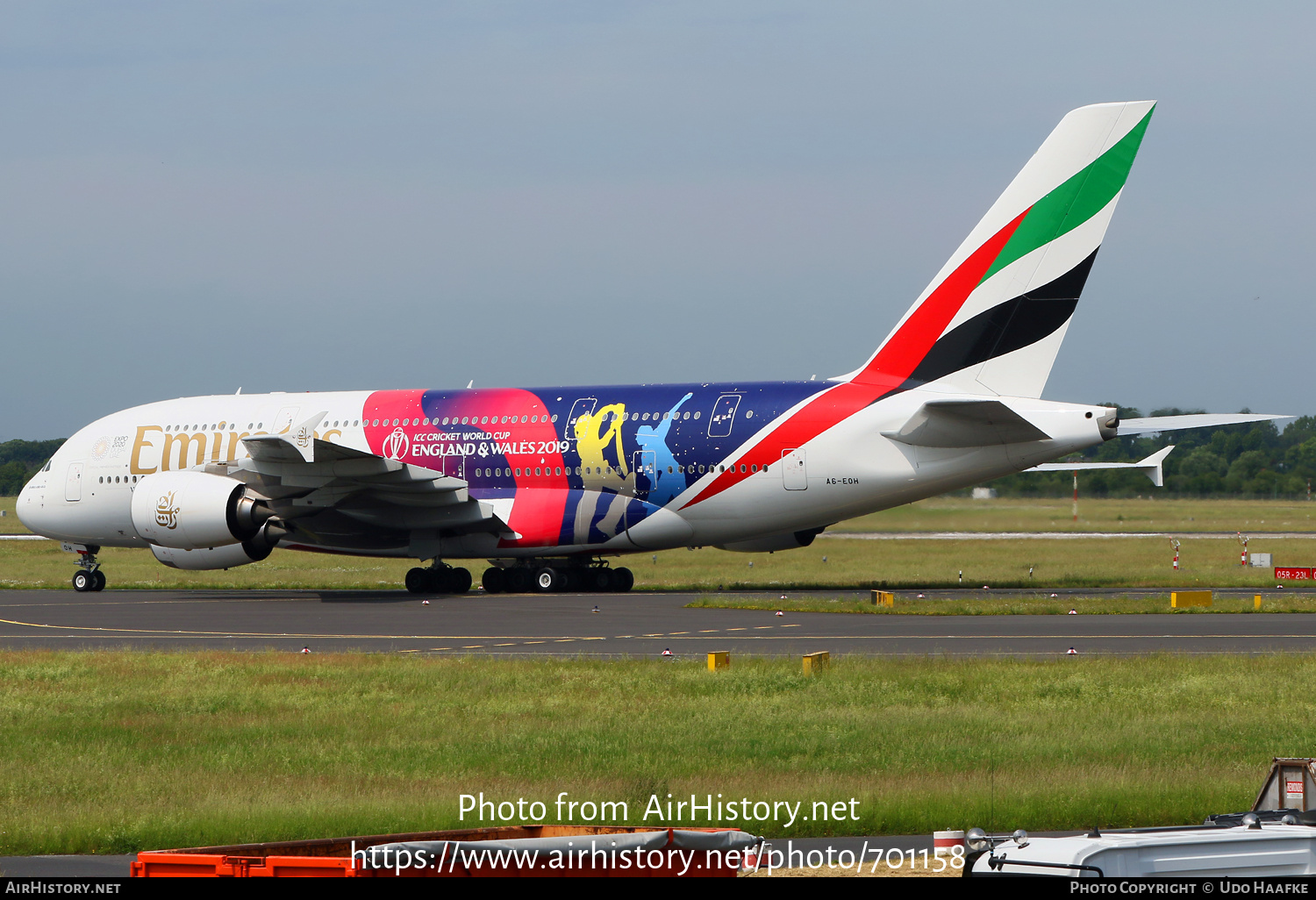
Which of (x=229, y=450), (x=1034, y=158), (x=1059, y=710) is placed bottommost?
(x=1059, y=710)

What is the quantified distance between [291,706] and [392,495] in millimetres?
17906

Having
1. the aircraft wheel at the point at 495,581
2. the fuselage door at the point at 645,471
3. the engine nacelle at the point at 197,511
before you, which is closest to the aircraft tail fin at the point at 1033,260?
the fuselage door at the point at 645,471

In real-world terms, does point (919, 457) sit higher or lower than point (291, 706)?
higher

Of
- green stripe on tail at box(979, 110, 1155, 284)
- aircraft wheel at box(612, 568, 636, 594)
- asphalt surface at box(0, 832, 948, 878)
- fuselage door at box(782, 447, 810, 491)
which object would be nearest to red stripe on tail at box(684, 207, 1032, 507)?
fuselage door at box(782, 447, 810, 491)

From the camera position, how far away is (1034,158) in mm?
30828

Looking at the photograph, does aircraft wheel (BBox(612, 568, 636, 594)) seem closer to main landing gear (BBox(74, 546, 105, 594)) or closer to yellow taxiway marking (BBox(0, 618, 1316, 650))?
yellow taxiway marking (BBox(0, 618, 1316, 650))

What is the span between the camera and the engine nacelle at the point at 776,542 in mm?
34688

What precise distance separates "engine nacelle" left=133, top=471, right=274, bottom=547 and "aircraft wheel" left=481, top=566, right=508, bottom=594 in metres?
5.50

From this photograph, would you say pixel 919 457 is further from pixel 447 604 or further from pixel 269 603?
pixel 269 603

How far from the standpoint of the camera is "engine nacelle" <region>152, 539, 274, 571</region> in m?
35.5

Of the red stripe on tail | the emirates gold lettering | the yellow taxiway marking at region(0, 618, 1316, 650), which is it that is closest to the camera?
the yellow taxiway marking at region(0, 618, 1316, 650)

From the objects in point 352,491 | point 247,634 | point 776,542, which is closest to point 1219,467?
point 776,542
